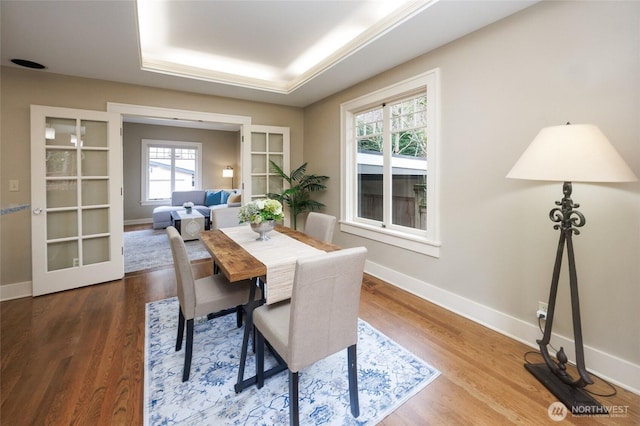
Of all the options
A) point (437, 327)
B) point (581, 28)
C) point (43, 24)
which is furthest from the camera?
point (437, 327)

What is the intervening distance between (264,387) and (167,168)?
764 cm

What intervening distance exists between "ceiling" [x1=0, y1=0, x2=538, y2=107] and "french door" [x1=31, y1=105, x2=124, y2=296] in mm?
638

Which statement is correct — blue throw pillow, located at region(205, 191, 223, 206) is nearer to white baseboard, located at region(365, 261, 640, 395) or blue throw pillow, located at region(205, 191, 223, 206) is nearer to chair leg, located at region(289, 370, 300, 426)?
white baseboard, located at region(365, 261, 640, 395)

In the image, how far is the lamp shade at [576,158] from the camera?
4.67ft

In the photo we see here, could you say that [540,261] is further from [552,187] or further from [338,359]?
[338,359]

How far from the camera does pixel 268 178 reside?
463 cm

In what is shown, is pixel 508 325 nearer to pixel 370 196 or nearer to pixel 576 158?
pixel 576 158

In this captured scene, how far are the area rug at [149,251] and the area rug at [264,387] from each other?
6.23ft

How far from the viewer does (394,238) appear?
10.6 ft

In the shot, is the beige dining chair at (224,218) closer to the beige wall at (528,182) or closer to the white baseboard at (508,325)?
the white baseboard at (508,325)

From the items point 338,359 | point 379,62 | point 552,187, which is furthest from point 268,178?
point 552,187

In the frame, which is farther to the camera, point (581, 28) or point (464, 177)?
point (464, 177)

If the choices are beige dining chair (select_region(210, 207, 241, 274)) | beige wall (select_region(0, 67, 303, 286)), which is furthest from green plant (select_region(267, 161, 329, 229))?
beige wall (select_region(0, 67, 303, 286))

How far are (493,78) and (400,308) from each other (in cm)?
216
